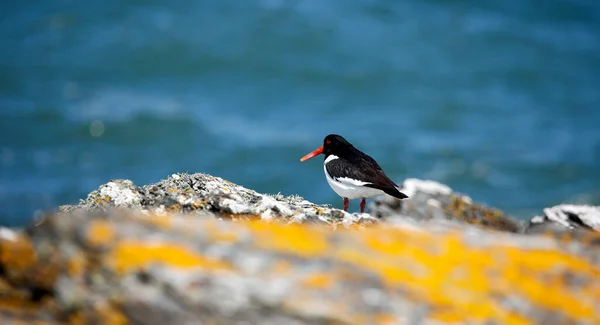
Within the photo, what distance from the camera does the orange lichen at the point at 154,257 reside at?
166 inches

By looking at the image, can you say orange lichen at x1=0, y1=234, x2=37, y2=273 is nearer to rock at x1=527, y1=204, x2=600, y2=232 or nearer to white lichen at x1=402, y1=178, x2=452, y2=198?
rock at x1=527, y1=204, x2=600, y2=232

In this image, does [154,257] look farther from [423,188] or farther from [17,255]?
[423,188]

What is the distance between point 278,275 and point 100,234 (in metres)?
1.13

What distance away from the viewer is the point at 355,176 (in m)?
10.3

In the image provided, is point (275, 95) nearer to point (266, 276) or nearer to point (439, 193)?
point (439, 193)

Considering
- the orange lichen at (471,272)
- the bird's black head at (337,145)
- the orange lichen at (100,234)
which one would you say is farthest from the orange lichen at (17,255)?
the bird's black head at (337,145)

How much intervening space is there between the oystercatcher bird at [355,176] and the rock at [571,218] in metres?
1.92

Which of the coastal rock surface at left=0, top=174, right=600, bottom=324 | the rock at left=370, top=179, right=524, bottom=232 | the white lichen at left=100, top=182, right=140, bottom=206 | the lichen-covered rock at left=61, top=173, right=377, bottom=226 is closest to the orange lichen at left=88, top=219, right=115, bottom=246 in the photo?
the coastal rock surface at left=0, top=174, right=600, bottom=324

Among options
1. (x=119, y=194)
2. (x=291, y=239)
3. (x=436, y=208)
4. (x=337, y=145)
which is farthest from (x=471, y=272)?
(x=337, y=145)

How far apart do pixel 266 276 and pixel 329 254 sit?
0.50 m

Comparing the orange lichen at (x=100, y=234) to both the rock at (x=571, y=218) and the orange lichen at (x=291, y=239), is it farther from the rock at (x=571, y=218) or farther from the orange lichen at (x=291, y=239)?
the rock at (x=571, y=218)

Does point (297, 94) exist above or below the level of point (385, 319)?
above

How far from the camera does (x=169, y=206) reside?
6895 millimetres

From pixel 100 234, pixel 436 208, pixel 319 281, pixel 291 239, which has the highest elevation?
pixel 436 208
